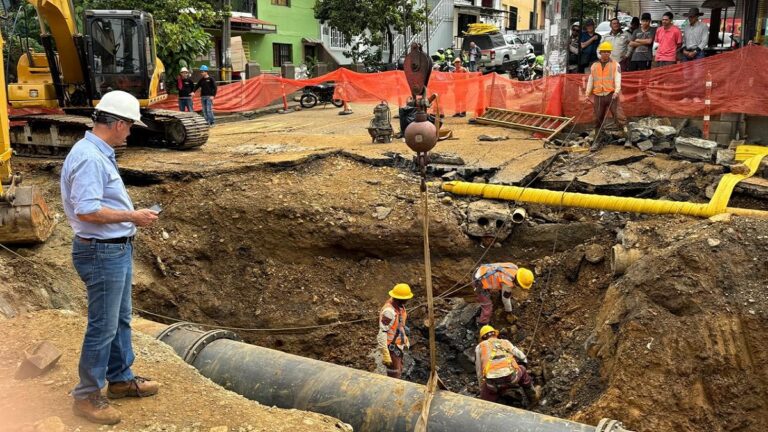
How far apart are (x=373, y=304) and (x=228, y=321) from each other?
2023 mm

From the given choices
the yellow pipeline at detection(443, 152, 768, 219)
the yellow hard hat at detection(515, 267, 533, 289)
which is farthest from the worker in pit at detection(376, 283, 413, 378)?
the yellow pipeline at detection(443, 152, 768, 219)

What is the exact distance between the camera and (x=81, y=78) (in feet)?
40.3

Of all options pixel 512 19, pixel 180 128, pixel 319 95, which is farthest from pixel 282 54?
pixel 512 19

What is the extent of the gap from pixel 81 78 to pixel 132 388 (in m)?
9.68

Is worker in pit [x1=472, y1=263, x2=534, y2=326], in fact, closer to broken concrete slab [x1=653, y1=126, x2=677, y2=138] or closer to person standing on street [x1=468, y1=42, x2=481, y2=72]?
broken concrete slab [x1=653, y1=126, x2=677, y2=138]

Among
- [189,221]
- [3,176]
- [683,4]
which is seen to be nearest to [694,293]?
[189,221]

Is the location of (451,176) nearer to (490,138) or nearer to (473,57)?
(490,138)

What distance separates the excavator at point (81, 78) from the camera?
11.8 meters

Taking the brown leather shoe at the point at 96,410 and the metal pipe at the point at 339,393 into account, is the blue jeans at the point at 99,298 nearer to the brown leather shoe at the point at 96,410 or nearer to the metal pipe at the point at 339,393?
the brown leather shoe at the point at 96,410

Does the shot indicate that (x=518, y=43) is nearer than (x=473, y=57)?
No

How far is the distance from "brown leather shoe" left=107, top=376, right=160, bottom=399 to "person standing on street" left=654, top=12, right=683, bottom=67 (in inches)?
459

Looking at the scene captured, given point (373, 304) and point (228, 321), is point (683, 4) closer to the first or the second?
point (373, 304)

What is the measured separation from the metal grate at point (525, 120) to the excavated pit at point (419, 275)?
3718 millimetres

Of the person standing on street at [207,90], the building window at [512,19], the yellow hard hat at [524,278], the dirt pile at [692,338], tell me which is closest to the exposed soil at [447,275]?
the dirt pile at [692,338]
